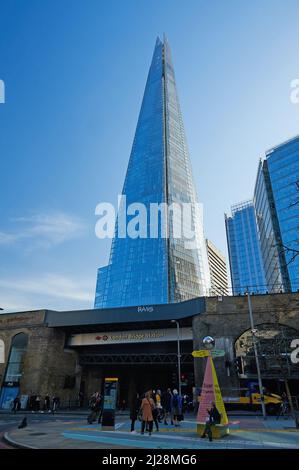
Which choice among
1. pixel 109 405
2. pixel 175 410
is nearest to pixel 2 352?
pixel 109 405

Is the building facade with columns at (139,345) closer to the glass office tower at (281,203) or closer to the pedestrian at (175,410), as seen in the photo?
the pedestrian at (175,410)

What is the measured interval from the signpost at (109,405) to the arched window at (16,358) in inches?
994

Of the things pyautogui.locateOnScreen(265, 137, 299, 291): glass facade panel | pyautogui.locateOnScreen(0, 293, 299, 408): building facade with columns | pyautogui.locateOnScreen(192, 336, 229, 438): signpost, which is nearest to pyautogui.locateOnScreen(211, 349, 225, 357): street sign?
pyautogui.locateOnScreen(0, 293, 299, 408): building facade with columns

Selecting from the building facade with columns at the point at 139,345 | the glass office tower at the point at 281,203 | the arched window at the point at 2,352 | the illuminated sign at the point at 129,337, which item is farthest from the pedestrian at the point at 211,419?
the glass office tower at the point at 281,203

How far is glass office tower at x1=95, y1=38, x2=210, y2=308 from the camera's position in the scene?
273ft

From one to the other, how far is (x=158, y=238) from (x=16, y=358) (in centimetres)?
5537

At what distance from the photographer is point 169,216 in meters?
90.6

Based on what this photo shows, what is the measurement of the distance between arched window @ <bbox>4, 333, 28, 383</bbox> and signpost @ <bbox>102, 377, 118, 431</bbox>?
25.2 m

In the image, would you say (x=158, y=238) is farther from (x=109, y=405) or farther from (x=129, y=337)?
(x=109, y=405)

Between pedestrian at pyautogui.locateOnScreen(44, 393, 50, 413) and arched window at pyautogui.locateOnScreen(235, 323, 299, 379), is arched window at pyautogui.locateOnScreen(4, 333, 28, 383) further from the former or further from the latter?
arched window at pyautogui.locateOnScreen(235, 323, 299, 379)

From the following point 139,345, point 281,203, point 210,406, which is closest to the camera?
point 210,406

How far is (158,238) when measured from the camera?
87.2 m
